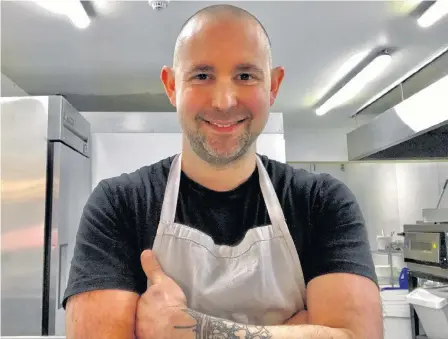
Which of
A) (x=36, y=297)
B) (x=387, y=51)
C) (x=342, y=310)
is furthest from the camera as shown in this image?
(x=387, y=51)

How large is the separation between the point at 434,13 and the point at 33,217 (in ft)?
6.96

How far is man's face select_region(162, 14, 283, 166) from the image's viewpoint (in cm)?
87

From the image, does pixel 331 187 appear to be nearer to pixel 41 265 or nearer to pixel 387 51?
pixel 41 265

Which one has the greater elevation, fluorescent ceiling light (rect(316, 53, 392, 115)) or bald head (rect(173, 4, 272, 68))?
fluorescent ceiling light (rect(316, 53, 392, 115))

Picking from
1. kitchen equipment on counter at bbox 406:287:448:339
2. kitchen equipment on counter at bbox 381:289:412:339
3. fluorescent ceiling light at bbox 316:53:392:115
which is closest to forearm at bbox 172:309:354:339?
kitchen equipment on counter at bbox 406:287:448:339

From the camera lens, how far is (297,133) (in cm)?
474

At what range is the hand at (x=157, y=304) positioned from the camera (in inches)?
30.0

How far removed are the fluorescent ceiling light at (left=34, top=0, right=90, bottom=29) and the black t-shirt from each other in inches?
53.9

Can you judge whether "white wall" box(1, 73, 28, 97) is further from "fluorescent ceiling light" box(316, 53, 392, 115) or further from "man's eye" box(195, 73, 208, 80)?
"man's eye" box(195, 73, 208, 80)

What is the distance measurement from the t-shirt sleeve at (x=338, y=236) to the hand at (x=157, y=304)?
0.26 m

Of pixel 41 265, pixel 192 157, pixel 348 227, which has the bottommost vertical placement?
pixel 41 265

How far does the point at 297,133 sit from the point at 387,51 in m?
2.08

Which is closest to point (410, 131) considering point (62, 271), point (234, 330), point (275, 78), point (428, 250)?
point (428, 250)

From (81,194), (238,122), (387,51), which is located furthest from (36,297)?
(387,51)
